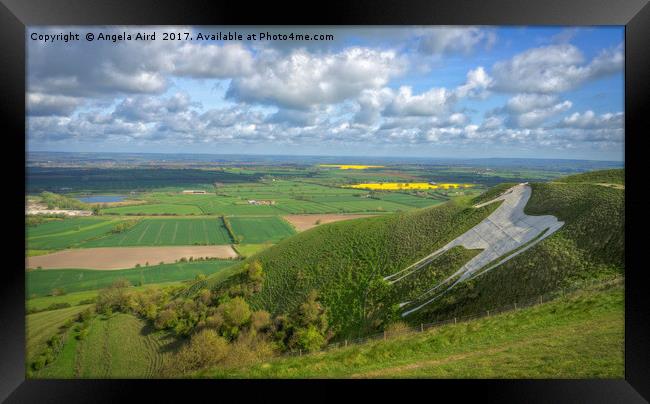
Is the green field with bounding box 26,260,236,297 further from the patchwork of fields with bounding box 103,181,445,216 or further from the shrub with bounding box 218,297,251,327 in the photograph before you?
the shrub with bounding box 218,297,251,327

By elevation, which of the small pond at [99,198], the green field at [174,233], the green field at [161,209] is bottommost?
the green field at [174,233]

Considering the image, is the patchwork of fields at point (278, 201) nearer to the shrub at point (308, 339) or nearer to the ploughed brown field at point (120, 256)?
the ploughed brown field at point (120, 256)

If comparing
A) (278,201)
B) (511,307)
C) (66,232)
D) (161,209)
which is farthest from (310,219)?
(511,307)

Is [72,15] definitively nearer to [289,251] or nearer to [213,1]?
[213,1]

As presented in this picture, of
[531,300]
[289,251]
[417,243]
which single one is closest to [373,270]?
[417,243]

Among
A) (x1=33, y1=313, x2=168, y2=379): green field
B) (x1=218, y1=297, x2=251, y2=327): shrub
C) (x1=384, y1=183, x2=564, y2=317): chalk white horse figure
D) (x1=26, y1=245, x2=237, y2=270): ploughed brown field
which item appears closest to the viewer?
(x1=33, y1=313, x2=168, y2=379): green field

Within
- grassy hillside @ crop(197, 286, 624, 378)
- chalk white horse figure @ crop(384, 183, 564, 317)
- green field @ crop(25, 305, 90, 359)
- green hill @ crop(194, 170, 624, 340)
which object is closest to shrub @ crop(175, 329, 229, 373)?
grassy hillside @ crop(197, 286, 624, 378)

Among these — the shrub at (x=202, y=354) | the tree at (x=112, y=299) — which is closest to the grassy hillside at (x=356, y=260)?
the tree at (x=112, y=299)
